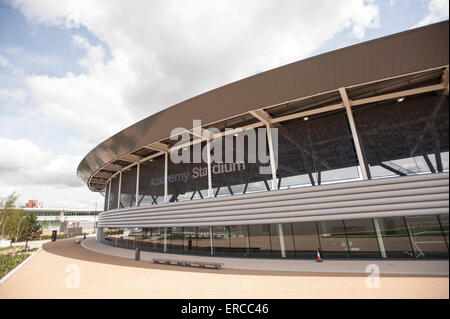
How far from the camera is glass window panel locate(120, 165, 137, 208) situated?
71.9 ft

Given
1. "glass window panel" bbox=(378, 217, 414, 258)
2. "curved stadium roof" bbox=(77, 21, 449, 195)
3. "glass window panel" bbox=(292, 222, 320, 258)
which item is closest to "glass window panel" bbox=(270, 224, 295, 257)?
"glass window panel" bbox=(292, 222, 320, 258)

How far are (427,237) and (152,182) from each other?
1866 cm

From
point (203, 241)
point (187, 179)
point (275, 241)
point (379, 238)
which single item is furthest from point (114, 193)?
point (379, 238)

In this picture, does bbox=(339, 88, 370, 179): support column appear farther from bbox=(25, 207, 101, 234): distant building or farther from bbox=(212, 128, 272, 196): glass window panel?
bbox=(25, 207, 101, 234): distant building

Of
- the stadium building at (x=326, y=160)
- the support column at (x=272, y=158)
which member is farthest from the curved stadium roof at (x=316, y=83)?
the support column at (x=272, y=158)

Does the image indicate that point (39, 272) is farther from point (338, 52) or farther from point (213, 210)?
point (338, 52)

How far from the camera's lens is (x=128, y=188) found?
22.9 m

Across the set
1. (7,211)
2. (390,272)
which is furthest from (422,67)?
(7,211)

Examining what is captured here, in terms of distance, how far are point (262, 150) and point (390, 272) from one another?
27.5 feet

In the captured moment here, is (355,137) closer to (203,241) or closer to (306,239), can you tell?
(306,239)

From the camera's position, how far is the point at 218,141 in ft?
51.3

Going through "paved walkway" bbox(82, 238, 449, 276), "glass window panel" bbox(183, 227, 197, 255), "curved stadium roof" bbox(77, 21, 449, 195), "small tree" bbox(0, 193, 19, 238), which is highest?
"curved stadium roof" bbox(77, 21, 449, 195)

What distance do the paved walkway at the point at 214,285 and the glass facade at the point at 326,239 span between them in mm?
3218

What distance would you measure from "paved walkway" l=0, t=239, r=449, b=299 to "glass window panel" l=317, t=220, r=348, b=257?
11.1 ft
